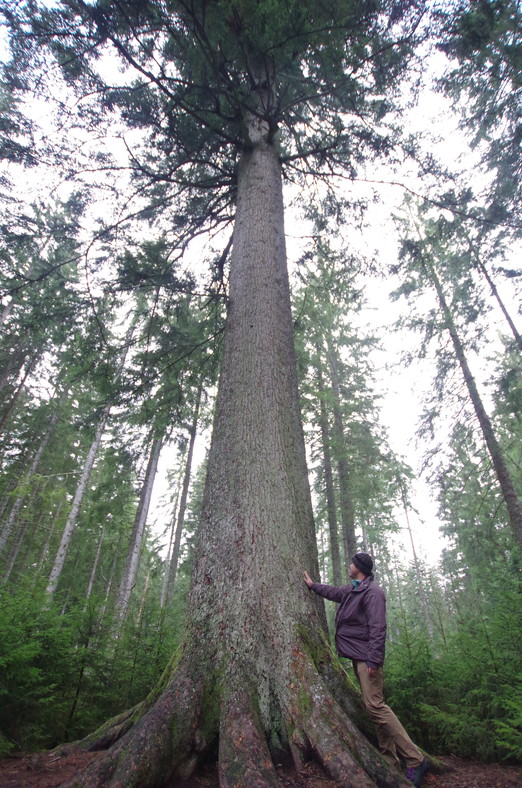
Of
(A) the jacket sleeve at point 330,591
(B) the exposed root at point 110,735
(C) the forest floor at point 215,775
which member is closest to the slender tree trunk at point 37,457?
(B) the exposed root at point 110,735

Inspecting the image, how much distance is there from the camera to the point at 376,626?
2.99 meters

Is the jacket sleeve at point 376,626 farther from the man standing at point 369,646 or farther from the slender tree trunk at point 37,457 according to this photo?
the slender tree trunk at point 37,457

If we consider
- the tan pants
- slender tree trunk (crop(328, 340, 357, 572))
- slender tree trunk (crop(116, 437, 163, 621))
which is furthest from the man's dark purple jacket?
slender tree trunk (crop(328, 340, 357, 572))

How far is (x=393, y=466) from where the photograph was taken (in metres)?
13.8

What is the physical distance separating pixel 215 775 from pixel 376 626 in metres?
1.51

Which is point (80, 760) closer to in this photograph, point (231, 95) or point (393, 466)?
point (231, 95)

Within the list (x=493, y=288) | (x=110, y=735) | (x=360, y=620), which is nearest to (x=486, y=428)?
(x=493, y=288)

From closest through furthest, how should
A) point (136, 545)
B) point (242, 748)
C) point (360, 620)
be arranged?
point (242, 748) → point (360, 620) → point (136, 545)

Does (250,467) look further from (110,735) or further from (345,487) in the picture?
(345,487)

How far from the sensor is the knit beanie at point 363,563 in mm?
3465

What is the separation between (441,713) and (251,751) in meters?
2.12

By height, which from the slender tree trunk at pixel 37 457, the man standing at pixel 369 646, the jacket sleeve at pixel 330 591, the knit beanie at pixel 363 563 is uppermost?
the slender tree trunk at pixel 37 457

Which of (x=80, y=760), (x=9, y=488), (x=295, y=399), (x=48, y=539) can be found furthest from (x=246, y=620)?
(x=48, y=539)

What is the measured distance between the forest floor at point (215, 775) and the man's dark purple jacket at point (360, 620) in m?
0.81
